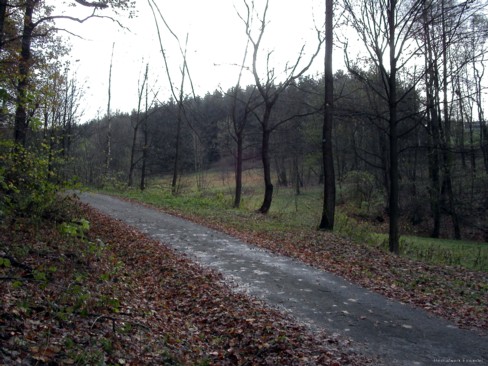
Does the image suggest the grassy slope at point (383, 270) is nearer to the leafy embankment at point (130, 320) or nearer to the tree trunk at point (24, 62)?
the leafy embankment at point (130, 320)

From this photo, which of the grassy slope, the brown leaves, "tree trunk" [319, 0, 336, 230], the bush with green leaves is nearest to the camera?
the bush with green leaves

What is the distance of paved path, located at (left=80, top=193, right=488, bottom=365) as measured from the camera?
534cm

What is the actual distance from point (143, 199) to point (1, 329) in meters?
20.3

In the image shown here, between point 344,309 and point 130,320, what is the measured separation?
333cm

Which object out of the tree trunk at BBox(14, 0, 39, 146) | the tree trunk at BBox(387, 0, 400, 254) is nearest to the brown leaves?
the tree trunk at BBox(387, 0, 400, 254)

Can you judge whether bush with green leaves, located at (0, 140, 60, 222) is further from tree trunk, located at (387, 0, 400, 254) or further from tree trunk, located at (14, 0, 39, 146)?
tree trunk, located at (387, 0, 400, 254)

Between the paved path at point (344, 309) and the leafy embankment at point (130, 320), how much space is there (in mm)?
459

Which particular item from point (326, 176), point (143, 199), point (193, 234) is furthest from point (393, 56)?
point (143, 199)

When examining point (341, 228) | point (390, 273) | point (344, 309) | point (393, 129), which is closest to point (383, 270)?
point (390, 273)

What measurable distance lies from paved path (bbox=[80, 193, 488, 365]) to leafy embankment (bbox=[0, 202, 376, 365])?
1.50ft

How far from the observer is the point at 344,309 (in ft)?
22.5

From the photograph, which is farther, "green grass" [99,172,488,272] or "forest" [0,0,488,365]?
"green grass" [99,172,488,272]

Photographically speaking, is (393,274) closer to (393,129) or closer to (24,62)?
(393,129)

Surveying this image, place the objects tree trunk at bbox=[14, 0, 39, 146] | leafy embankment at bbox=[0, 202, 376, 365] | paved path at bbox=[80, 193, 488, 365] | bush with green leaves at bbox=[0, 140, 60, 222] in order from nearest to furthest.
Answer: leafy embankment at bbox=[0, 202, 376, 365], paved path at bbox=[80, 193, 488, 365], bush with green leaves at bbox=[0, 140, 60, 222], tree trunk at bbox=[14, 0, 39, 146]
